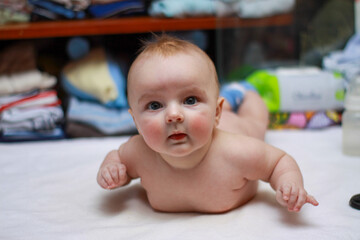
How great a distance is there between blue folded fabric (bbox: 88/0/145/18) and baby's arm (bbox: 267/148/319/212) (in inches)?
41.3

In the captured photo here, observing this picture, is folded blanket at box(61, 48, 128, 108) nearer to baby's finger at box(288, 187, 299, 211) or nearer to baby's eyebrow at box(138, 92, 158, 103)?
baby's eyebrow at box(138, 92, 158, 103)

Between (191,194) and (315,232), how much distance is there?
23 cm

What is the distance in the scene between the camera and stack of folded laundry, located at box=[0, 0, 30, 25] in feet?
5.05

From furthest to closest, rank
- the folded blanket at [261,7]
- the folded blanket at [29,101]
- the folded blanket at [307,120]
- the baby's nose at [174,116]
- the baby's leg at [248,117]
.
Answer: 1. the folded blanket at [261,7]
2. the folded blanket at [29,101]
3. the folded blanket at [307,120]
4. the baby's leg at [248,117]
5. the baby's nose at [174,116]

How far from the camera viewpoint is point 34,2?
59.9 inches

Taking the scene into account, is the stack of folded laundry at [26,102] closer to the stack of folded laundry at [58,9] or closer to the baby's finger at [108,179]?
the stack of folded laundry at [58,9]

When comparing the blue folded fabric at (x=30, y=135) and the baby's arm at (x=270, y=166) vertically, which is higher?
the baby's arm at (x=270, y=166)

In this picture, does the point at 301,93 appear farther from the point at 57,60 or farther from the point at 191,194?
the point at 57,60

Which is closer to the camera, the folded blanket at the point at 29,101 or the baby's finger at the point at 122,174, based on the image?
the baby's finger at the point at 122,174

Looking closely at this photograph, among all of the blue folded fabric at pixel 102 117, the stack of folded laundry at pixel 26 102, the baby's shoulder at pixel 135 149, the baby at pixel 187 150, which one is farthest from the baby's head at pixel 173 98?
the stack of folded laundry at pixel 26 102

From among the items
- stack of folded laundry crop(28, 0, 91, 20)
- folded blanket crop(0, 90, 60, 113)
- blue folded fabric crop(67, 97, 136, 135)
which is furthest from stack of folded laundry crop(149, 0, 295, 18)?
folded blanket crop(0, 90, 60, 113)

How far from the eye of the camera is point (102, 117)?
145 centimetres

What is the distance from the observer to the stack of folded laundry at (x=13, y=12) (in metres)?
1.54

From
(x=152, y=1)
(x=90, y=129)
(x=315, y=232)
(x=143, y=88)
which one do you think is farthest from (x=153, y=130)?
(x=152, y=1)
